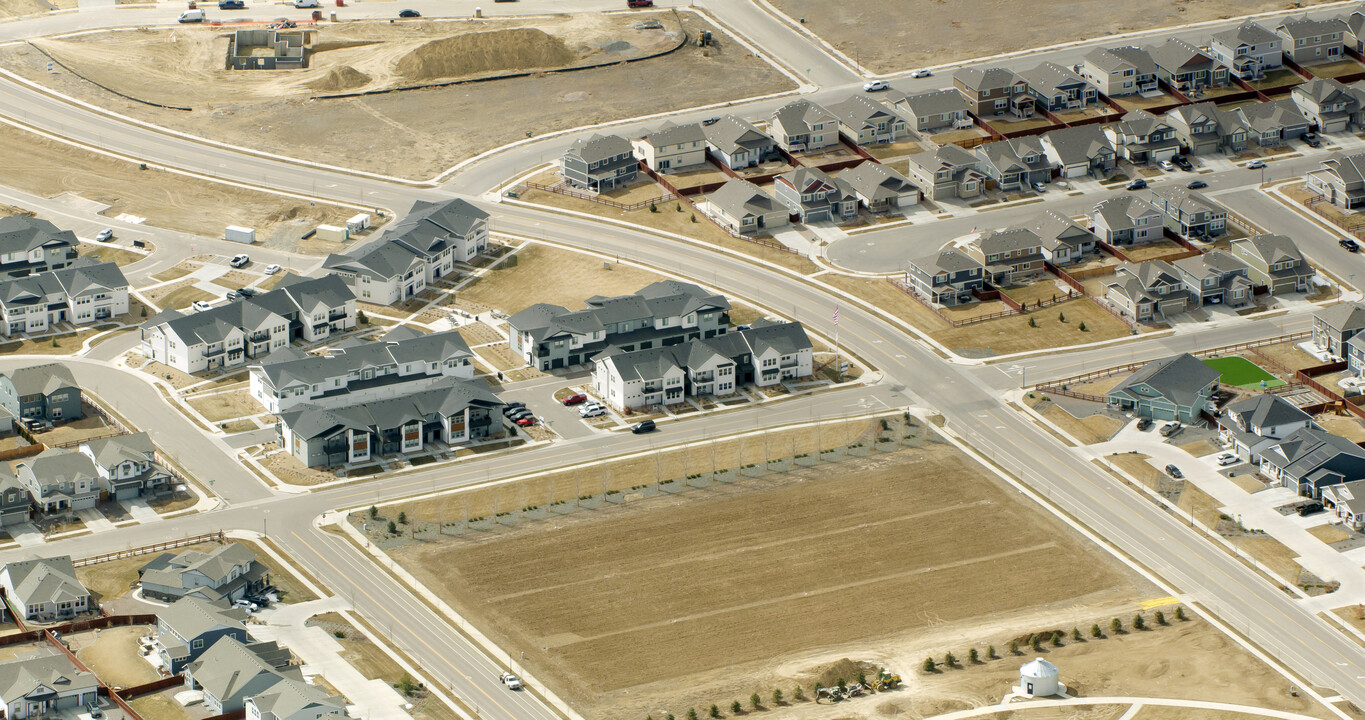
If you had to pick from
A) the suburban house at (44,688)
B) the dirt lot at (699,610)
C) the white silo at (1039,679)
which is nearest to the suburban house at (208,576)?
the dirt lot at (699,610)

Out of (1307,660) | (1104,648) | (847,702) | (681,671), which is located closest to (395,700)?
(681,671)

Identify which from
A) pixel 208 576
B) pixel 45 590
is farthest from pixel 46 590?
pixel 208 576

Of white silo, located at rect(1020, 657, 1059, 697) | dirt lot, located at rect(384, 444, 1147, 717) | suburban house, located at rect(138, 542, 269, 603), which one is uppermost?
suburban house, located at rect(138, 542, 269, 603)

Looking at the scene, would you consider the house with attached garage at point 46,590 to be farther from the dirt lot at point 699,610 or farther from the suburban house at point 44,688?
the dirt lot at point 699,610

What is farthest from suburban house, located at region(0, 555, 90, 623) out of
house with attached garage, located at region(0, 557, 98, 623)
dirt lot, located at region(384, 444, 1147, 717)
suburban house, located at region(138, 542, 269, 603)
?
dirt lot, located at region(384, 444, 1147, 717)

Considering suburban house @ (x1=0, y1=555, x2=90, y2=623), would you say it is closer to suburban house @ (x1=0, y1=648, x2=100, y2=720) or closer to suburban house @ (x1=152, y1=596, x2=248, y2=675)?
suburban house @ (x1=152, y1=596, x2=248, y2=675)

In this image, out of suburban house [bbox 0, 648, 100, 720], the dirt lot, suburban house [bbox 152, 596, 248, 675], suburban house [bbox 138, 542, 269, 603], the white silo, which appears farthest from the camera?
suburban house [bbox 138, 542, 269, 603]

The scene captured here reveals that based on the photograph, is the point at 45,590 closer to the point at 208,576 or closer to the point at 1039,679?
the point at 208,576

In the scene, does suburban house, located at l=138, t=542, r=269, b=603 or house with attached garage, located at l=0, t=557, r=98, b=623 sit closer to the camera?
house with attached garage, located at l=0, t=557, r=98, b=623
